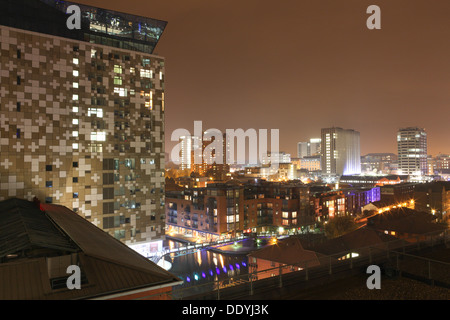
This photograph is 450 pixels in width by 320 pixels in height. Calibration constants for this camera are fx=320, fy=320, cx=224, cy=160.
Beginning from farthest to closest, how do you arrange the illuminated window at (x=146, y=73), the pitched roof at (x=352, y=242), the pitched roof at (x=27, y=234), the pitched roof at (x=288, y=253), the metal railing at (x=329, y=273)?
the illuminated window at (x=146, y=73), the pitched roof at (x=352, y=242), the pitched roof at (x=288, y=253), the pitched roof at (x=27, y=234), the metal railing at (x=329, y=273)

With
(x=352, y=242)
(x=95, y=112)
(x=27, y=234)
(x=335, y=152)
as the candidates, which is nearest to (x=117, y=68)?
(x=95, y=112)

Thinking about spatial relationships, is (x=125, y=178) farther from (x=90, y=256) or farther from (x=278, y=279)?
(x=278, y=279)

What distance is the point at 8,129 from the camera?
2834cm

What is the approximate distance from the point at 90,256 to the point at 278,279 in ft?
24.9

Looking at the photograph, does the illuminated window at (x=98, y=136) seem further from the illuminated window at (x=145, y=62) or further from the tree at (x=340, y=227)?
the tree at (x=340, y=227)

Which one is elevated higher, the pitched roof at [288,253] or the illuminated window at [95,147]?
the illuminated window at [95,147]

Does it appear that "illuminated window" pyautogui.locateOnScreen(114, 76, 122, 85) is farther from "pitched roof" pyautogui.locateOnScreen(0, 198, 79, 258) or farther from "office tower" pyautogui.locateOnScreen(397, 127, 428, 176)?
"office tower" pyautogui.locateOnScreen(397, 127, 428, 176)

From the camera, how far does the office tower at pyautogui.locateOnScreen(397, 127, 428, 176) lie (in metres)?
186

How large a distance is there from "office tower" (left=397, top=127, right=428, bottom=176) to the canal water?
573ft

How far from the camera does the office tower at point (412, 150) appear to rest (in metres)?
186

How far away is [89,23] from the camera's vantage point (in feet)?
113

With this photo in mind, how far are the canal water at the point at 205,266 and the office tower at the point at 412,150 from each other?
174761 millimetres

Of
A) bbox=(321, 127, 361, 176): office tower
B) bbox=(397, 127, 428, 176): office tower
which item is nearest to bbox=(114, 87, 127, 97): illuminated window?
bbox=(321, 127, 361, 176): office tower

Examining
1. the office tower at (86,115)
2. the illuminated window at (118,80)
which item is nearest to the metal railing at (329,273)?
the office tower at (86,115)
